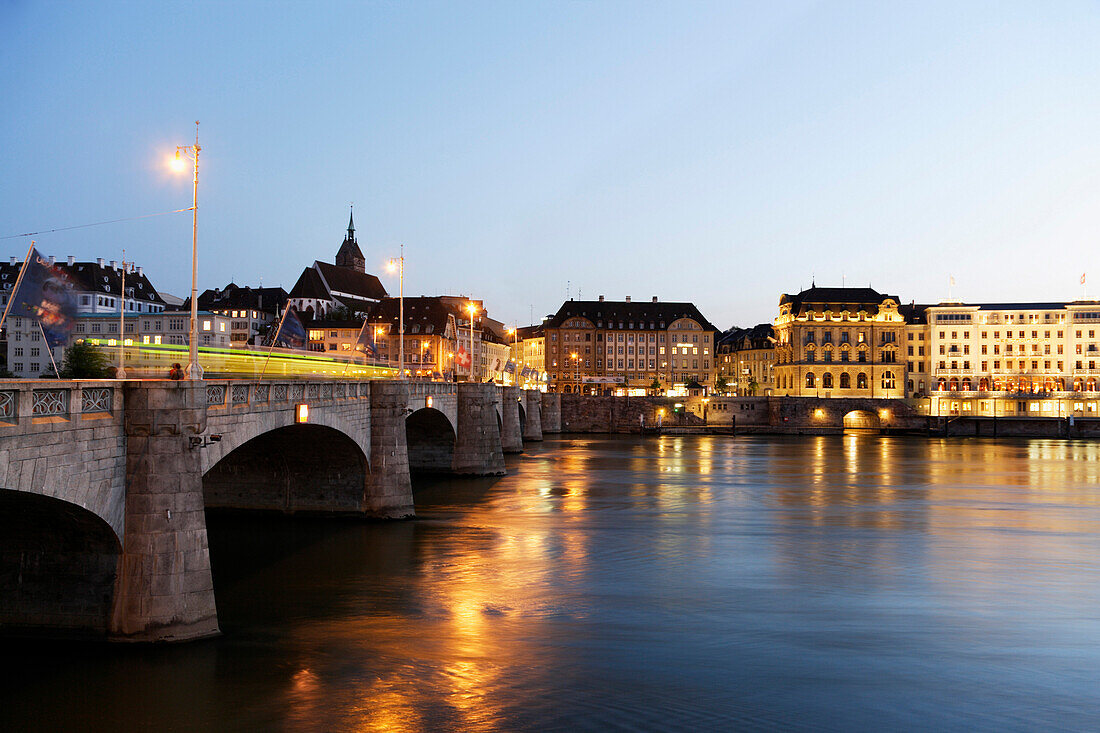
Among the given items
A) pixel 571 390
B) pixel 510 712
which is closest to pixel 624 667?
pixel 510 712

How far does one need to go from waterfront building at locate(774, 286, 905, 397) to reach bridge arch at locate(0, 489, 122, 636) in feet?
488

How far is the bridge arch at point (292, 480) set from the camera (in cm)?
3912

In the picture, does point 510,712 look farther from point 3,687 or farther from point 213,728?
point 3,687

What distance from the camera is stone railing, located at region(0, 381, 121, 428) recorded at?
15672 millimetres

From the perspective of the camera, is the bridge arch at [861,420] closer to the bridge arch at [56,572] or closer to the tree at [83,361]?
the tree at [83,361]

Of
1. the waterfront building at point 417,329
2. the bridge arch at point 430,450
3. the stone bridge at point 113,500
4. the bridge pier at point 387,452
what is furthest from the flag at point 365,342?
the waterfront building at point 417,329

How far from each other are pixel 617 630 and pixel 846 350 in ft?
470

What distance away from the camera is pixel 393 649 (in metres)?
23.0

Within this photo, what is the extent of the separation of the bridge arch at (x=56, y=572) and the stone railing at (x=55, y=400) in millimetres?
2427

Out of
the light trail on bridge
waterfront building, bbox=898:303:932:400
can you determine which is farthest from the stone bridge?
waterfront building, bbox=898:303:932:400

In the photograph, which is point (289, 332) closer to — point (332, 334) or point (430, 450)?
point (430, 450)

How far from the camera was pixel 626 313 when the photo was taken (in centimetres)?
18050

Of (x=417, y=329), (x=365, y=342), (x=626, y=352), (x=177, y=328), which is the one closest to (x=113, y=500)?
(x=365, y=342)

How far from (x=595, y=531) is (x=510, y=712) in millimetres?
24643
